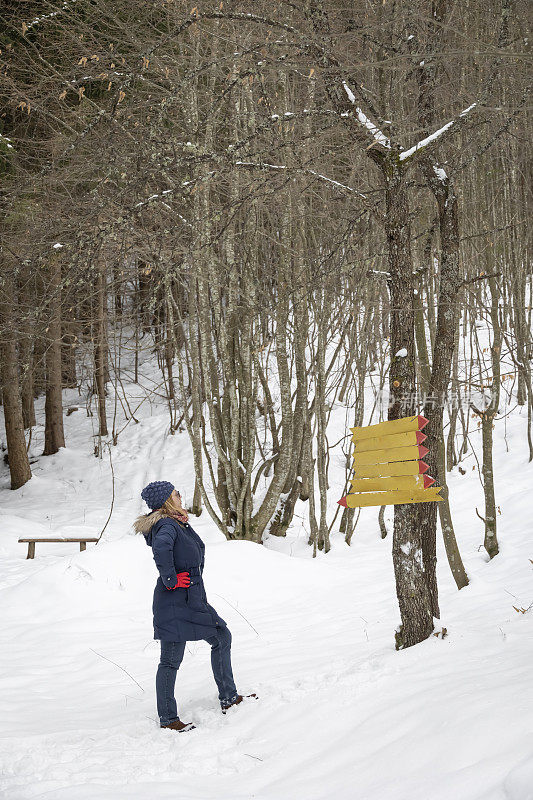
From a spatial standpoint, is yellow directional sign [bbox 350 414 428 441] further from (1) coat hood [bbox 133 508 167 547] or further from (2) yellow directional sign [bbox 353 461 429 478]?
(1) coat hood [bbox 133 508 167 547]

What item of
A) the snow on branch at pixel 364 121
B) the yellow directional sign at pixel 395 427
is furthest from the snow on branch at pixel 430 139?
the yellow directional sign at pixel 395 427

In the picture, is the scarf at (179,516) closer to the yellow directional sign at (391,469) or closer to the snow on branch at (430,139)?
the yellow directional sign at (391,469)

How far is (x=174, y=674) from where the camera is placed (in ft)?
14.3

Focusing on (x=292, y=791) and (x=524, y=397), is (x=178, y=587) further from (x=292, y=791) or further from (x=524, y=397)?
(x=524, y=397)

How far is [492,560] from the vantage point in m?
7.27

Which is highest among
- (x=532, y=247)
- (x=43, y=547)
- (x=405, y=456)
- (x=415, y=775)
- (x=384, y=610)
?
(x=532, y=247)

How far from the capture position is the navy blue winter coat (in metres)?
4.35

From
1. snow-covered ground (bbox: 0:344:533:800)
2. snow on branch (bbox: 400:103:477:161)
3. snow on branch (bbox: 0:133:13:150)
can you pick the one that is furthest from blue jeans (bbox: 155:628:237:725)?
snow on branch (bbox: 0:133:13:150)

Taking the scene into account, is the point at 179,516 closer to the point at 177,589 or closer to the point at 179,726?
the point at 177,589

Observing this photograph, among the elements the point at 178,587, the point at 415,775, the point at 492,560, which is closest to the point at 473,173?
the point at 492,560

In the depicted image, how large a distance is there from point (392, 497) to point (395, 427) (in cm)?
44

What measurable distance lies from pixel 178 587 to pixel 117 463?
12.5 m

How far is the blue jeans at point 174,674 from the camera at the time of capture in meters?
4.24

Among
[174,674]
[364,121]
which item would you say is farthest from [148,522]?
[364,121]
